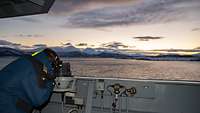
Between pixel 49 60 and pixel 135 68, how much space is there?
127 centimetres

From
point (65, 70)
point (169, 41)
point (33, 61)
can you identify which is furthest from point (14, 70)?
point (169, 41)

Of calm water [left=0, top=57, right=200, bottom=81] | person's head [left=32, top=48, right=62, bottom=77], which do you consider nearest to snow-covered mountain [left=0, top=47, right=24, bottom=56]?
calm water [left=0, top=57, right=200, bottom=81]

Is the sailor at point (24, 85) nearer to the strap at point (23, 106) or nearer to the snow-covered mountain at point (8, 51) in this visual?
the strap at point (23, 106)

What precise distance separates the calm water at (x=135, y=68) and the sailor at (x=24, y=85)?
1.13 m

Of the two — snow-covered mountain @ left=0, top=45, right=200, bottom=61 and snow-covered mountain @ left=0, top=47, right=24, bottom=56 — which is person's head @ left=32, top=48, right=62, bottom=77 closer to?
snow-covered mountain @ left=0, top=45, right=200, bottom=61

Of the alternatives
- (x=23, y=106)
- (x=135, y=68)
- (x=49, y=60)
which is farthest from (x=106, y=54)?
(x=23, y=106)

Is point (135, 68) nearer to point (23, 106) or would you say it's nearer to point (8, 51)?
point (23, 106)

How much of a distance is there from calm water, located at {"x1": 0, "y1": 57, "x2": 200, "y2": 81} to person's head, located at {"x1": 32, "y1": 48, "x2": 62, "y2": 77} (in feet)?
3.02

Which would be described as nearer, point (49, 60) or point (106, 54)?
point (49, 60)

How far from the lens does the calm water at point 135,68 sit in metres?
2.60

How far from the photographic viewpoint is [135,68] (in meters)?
2.79

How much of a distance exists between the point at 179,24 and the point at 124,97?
1136 millimetres

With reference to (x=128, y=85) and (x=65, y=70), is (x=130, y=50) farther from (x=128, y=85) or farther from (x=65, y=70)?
(x=65, y=70)

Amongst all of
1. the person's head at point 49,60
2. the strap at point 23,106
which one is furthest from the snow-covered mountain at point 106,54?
the strap at point 23,106
